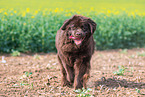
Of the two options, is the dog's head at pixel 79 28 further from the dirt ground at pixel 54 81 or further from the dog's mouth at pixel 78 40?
the dirt ground at pixel 54 81

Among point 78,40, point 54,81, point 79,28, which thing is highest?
point 79,28

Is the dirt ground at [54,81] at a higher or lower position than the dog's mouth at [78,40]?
lower

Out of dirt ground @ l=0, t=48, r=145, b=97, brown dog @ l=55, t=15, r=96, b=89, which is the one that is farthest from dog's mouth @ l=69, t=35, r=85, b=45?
dirt ground @ l=0, t=48, r=145, b=97

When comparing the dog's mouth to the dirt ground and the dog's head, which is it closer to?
the dog's head

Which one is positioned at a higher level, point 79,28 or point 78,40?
point 79,28

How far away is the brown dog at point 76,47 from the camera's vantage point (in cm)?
393

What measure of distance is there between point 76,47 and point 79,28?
0.35 m

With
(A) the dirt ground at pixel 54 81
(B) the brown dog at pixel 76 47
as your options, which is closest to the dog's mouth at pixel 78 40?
(B) the brown dog at pixel 76 47

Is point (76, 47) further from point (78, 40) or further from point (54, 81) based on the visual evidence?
point (54, 81)

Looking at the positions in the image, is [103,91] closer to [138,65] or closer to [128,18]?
[138,65]

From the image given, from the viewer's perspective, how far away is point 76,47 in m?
4.02

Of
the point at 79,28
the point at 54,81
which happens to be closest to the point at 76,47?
the point at 79,28

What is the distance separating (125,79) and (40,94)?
217 cm

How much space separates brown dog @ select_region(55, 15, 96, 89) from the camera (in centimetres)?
393
